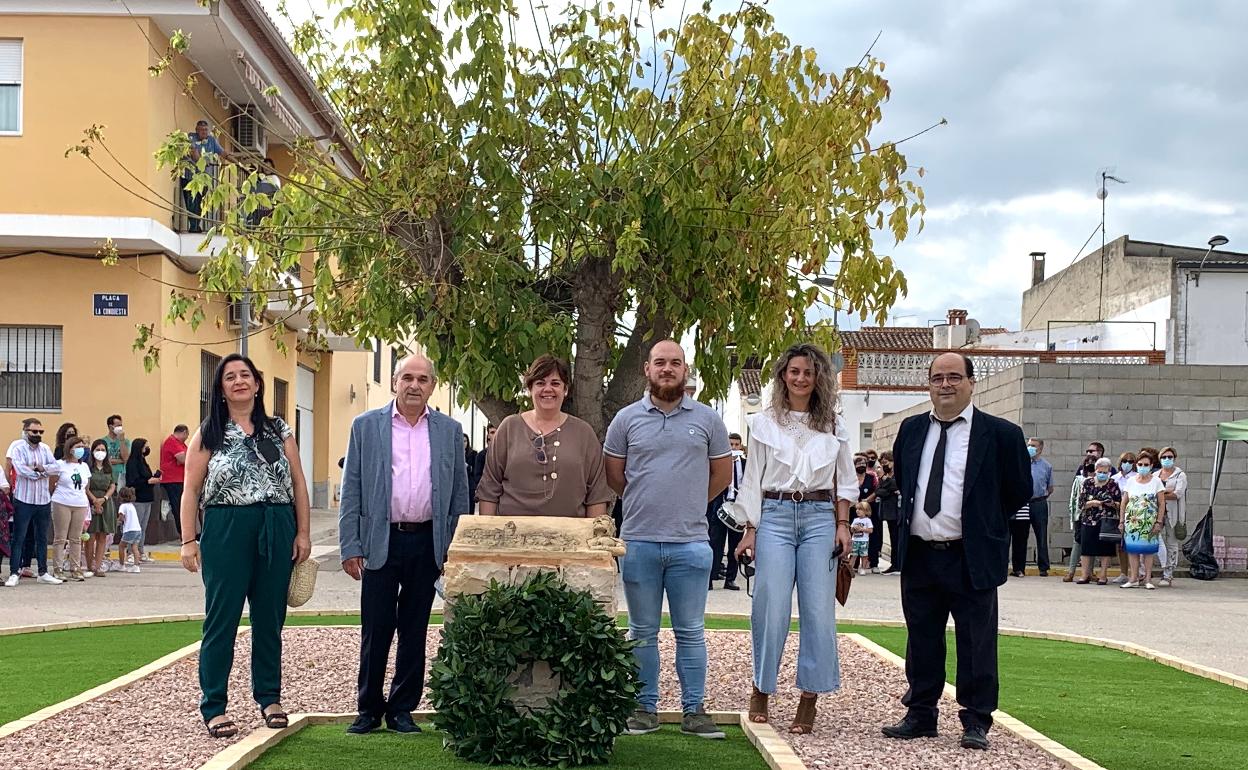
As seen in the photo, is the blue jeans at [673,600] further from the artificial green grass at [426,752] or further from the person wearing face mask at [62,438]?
the person wearing face mask at [62,438]

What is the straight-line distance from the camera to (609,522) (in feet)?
23.0

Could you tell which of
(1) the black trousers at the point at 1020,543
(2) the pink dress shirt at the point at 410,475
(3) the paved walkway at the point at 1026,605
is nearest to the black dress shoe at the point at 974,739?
(2) the pink dress shirt at the point at 410,475

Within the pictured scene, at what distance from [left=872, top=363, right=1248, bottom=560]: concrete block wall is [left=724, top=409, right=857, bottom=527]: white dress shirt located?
15781mm

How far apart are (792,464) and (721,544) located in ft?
30.6

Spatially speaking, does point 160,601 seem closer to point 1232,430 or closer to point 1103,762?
point 1103,762

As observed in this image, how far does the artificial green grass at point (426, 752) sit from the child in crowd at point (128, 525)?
1245 cm

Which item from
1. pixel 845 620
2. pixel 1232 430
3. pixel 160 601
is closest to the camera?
pixel 845 620

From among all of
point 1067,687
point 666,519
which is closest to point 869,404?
point 1067,687

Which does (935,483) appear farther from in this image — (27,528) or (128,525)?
(128,525)

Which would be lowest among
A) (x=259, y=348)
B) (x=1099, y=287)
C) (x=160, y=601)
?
(x=160, y=601)

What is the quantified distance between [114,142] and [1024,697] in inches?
705

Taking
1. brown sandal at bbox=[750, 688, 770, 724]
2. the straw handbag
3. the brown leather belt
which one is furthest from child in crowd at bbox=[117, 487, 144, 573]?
the brown leather belt

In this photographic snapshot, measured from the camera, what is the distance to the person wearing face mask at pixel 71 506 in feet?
56.3

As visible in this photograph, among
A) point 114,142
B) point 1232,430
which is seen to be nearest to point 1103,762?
point 1232,430
